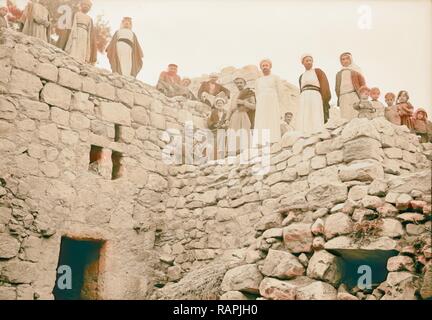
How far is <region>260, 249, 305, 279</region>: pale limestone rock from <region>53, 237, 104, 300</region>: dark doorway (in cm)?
285

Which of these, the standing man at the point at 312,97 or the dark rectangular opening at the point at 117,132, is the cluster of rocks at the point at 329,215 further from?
the dark rectangular opening at the point at 117,132

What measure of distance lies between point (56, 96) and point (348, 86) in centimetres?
413

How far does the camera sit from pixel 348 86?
600cm

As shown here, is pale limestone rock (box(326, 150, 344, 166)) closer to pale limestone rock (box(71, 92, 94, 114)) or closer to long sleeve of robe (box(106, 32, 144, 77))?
pale limestone rock (box(71, 92, 94, 114))

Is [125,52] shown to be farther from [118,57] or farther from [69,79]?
[69,79]

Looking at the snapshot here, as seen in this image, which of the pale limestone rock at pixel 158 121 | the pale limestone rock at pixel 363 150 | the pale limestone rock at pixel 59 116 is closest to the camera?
the pale limestone rock at pixel 363 150

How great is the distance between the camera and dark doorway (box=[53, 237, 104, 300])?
541cm

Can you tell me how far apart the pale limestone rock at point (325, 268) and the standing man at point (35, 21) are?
520 centimetres

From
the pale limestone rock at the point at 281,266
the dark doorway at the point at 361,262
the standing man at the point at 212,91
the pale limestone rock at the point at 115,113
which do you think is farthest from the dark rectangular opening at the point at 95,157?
the dark doorway at the point at 361,262

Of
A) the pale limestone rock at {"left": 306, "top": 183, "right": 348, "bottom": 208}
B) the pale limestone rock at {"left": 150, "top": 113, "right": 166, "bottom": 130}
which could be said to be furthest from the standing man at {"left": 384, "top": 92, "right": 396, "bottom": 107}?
the pale limestone rock at {"left": 306, "top": 183, "right": 348, "bottom": 208}

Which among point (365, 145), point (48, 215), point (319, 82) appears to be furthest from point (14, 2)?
point (365, 145)

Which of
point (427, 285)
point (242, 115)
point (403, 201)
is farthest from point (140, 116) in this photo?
point (427, 285)

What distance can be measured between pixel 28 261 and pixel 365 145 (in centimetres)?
399

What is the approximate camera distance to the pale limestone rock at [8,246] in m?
4.61
